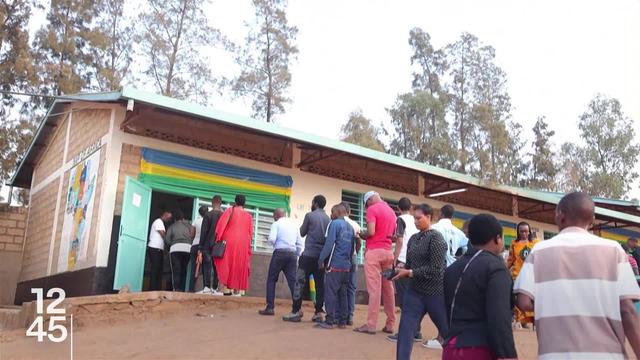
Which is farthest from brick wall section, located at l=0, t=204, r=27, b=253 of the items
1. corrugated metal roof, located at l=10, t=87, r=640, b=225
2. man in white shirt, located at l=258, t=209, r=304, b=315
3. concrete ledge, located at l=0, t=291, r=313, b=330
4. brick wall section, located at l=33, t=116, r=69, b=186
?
man in white shirt, located at l=258, t=209, r=304, b=315

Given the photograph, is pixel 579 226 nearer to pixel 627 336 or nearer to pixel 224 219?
pixel 627 336

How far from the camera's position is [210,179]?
442 inches

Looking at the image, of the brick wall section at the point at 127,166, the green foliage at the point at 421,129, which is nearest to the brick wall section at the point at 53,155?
the brick wall section at the point at 127,166

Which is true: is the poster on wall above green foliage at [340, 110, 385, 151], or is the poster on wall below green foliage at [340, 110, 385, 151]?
below

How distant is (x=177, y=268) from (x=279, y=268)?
2.32 metres

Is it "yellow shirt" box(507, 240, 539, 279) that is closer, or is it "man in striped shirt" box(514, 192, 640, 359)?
"man in striped shirt" box(514, 192, 640, 359)

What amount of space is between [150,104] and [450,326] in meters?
7.51

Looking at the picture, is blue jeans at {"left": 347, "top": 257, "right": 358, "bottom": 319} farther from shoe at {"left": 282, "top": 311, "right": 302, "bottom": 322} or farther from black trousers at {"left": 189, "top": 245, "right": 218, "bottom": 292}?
black trousers at {"left": 189, "top": 245, "right": 218, "bottom": 292}

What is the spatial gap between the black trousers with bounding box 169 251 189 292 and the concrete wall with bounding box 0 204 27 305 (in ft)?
27.2

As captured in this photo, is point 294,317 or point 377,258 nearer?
point 377,258

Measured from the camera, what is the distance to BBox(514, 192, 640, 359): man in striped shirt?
2.81 meters

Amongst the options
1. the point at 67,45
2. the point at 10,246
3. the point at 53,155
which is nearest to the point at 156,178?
the point at 53,155

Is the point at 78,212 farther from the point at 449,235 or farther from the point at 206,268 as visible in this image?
the point at 449,235

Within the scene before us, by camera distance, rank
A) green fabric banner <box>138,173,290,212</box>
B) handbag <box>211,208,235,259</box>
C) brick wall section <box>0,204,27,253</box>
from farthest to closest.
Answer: brick wall section <box>0,204,27,253</box>, green fabric banner <box>138,173,290,212</box>, handbag <box>211,208,235,259</box>
